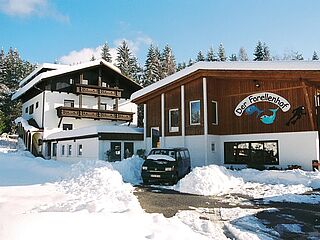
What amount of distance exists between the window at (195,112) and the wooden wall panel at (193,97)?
0.75 ft

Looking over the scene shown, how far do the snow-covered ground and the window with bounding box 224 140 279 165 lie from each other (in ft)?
7.67

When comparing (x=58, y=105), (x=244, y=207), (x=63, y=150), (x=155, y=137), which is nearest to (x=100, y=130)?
(x=155, y=137)

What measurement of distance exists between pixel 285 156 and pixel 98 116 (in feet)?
64.9

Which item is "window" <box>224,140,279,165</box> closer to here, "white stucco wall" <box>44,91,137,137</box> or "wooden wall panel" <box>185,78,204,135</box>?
"wooden wall panel" <box>185,78,204,135</box>

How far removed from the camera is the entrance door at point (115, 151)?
72.2 ft

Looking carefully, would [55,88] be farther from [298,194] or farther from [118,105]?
[298,194]

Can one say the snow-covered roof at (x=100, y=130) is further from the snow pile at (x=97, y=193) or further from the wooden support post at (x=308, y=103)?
the wooden support post at (x=308, y=103)

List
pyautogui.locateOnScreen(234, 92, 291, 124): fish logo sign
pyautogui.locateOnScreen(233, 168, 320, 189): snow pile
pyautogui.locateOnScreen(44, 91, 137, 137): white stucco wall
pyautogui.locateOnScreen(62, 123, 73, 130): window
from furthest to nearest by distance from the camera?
pyautogui.locateOnScreen(62, 123, 73, 130): window → pyautogui.locateOnScreen(44, 91, 137, 137): white stucco wall → pyautogui.locateOnScreen(234, 92, 291, 124): fish logo sign → pyautogui.locateOnScreen(233, 168, 320, 189): snow pile

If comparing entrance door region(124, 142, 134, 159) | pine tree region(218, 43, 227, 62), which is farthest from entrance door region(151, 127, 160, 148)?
pine tree region(218, 43, 227, 62)

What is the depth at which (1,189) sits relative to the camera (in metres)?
11.5

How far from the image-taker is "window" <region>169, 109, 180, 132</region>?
21.7m

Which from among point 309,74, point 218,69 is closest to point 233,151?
point 218,69

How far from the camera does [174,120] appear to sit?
2188cm

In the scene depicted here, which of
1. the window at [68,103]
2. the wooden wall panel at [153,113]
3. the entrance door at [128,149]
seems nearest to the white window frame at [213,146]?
the wooden wall panel at [153,113]
